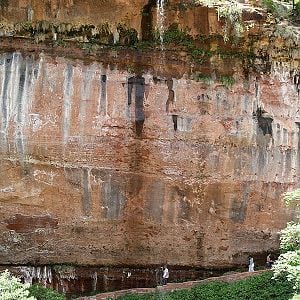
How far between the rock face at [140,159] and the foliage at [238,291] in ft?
4.28

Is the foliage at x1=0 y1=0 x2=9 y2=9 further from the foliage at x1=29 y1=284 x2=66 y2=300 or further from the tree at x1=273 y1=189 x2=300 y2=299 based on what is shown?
the tree at x1=273 y1=189 x2=300 y2=299

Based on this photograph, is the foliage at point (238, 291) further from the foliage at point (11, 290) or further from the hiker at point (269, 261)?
the foliage at point (11, 290)

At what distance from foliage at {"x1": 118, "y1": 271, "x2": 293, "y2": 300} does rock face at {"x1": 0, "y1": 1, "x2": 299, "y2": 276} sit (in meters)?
1.31

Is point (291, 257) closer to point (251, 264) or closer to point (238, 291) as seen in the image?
point (238, 291)

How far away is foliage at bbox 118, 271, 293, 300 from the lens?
36.9ft

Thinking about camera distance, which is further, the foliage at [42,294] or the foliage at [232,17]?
the foliage at [232,17]

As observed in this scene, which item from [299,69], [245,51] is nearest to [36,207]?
[245,51]

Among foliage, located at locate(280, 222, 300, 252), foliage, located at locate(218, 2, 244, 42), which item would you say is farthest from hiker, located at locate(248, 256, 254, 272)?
foliage, located at locate(218, 2, 244, 42)

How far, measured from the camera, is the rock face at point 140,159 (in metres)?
11.9

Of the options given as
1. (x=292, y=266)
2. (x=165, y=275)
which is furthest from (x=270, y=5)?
(x=165, y=275)

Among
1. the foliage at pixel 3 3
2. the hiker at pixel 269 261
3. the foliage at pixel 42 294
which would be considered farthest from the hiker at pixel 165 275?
the foliage at pixel 3 3

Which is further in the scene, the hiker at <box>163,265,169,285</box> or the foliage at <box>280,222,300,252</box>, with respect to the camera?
the hiker at <box>163,265,169,285</box>

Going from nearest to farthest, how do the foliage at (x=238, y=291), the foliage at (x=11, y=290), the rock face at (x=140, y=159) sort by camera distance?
the foliage at (x=11, y=290) → the foliage at (x=238, y=291) → the rock face at (x=140, y=159)

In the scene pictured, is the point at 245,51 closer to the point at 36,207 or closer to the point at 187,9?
the point at 187,9
